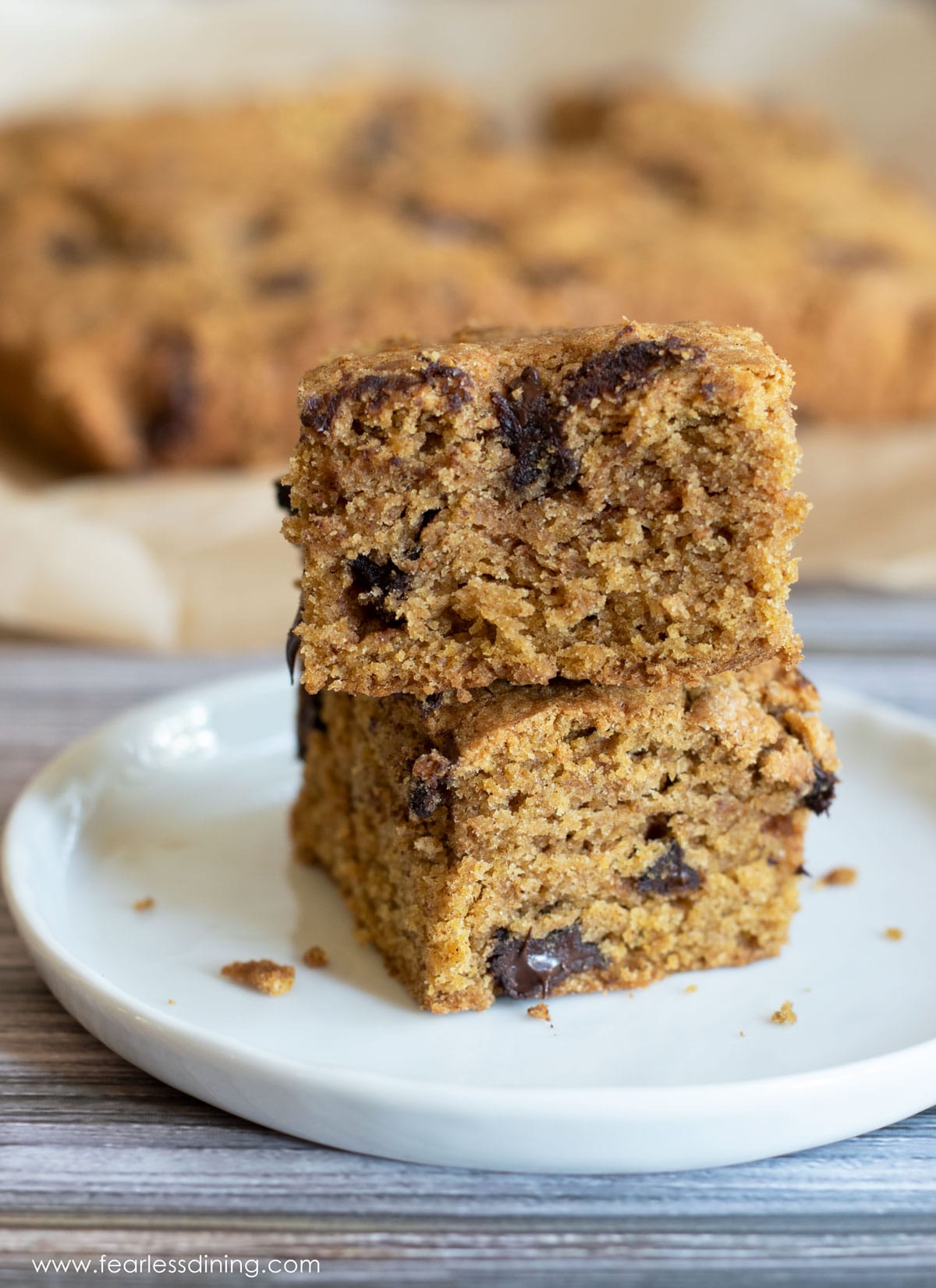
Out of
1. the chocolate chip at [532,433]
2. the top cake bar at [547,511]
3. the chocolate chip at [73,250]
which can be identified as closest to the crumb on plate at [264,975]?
the top cake bar at [547,511]

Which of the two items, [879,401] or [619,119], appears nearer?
[879,401]

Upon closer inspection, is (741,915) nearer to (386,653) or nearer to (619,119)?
(386,653)

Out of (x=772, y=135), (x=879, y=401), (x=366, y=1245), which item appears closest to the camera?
(x=366, y=1245)

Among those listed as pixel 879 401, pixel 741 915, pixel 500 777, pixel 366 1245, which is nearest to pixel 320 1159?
pixel 366 1245

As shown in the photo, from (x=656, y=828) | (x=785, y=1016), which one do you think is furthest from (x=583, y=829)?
(x=785, y=1016)

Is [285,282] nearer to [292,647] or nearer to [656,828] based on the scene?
[292,647]

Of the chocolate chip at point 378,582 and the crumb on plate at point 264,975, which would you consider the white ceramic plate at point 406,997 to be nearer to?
the crumb on plate at point 264,975

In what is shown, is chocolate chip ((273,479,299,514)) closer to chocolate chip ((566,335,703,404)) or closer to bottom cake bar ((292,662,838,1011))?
bottom cake bar ((292,662,838,1011))
